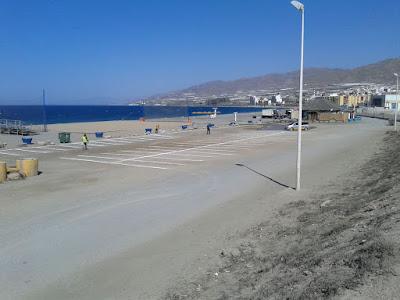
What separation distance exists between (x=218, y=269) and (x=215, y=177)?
Result: 36.7 ft

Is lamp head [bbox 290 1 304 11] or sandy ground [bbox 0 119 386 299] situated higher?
lamp head [bbox 290 1 304 11]

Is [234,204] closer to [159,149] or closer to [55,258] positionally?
[55,258]

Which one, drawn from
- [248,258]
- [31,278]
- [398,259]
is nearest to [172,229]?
[248,258]

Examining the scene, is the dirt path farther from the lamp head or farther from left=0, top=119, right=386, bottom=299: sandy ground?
the lamp head

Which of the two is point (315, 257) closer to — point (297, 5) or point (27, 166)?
point (297, 5)

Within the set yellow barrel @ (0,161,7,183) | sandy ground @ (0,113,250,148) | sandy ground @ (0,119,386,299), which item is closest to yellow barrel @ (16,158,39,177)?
sandy ground @ (0,119,386,299)

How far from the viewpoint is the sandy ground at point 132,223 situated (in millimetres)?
7961

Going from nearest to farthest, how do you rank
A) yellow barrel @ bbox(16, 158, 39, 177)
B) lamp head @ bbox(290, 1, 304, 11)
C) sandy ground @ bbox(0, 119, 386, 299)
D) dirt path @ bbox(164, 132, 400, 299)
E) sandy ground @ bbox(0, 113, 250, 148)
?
dirt path @ bbox(164, 132, 400, 299) → sandy ground @ bbox(0, 119, 386, 299) → lamp head @ bbox(290, 1, 304, 11) → yellow barrel @ bbox(16, 158, 39, 177) → sandy ground @ bbox(0, 113, 250, 148)

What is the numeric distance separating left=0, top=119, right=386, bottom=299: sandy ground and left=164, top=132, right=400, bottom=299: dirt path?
8.0 inches

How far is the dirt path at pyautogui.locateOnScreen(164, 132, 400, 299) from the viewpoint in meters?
5.90

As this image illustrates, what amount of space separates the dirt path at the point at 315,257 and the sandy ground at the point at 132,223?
204 mm

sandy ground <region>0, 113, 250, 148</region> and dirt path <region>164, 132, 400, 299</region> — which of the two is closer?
dirt path <region>164, 132, 400, 299</region>

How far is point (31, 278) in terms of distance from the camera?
8.10 meters

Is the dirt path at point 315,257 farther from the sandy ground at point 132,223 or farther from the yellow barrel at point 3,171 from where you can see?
the yellow barrel at point 3,171
